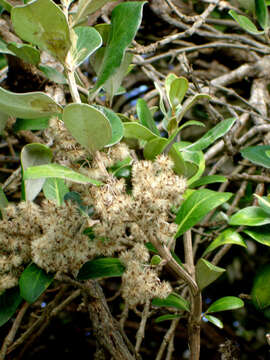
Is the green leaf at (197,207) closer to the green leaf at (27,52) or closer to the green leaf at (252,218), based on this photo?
the green leaf at (252,218)

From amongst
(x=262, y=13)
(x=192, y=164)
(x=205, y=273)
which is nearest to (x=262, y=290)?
(x=205, y=273)

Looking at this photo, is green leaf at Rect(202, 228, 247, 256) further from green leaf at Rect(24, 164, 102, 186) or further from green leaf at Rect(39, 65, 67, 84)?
green leaf at Rect(39, 65, 67, 84)

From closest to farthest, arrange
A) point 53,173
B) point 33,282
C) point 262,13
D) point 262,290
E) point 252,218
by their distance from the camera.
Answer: point 53,173 < point 33,282 < point 252,218 < point 262,290 < point 262,13

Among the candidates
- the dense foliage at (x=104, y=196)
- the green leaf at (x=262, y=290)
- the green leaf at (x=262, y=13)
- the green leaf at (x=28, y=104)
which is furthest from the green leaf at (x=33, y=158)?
the green leaf at (x=262, y=13)

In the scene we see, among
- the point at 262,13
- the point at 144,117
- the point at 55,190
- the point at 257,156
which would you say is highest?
the point at 262,13

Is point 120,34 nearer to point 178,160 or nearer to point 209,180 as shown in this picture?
point 178,160

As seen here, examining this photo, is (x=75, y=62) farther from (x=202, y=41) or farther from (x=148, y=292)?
(x=202, y=41)

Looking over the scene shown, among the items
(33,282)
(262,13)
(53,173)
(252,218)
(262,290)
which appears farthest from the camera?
(262,13)
